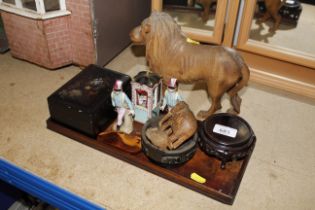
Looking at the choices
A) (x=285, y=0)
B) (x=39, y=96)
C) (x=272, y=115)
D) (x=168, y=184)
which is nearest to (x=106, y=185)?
(x=168, y=184)

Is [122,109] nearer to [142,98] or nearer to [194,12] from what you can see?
[142,98]

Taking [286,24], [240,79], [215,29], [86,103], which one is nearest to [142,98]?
[86,103]

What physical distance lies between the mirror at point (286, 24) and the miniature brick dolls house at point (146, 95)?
40cm

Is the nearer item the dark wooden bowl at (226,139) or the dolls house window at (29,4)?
the dark wooden bowl at (226,139)

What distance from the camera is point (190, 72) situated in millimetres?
912

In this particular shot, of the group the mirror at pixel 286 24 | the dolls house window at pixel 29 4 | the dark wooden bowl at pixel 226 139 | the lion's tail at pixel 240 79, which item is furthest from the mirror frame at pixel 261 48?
the dolls house window at pixel 29 4

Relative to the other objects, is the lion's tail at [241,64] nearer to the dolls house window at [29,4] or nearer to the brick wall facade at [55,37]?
the brick wall facade at [55,37]

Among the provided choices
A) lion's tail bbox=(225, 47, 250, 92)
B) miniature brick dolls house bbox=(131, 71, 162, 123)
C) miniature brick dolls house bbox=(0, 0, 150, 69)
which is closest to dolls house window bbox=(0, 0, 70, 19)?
miniature brick dolls house bbox=(0, 0, 150, 69)

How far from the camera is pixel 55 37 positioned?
44.2 inches

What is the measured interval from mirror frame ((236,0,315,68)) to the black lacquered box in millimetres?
395

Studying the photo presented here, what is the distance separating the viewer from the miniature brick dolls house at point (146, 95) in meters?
0.88

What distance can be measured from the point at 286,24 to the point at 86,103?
0.64m

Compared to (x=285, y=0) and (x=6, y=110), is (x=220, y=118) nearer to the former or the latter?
(x=285, y=0)

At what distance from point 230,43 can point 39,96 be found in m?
0.61
